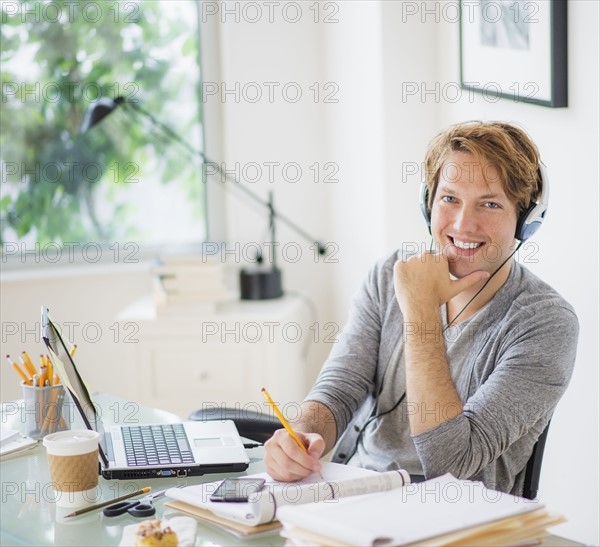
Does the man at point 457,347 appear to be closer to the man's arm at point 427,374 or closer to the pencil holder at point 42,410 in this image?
the man's arm at point 427,374

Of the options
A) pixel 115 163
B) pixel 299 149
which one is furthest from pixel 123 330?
pixel 299 149

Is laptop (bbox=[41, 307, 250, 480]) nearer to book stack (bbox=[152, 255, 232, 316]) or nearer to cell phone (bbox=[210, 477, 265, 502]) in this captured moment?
cell phone (bbox=[210, 477, 265, 502])

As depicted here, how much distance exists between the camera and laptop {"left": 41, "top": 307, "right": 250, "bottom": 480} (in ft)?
5.09

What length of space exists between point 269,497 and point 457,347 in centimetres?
62

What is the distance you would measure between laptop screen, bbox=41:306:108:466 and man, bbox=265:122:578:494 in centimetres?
30

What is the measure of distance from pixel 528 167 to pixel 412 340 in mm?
387

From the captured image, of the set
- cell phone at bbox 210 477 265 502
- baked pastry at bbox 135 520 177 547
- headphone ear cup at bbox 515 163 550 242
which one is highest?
headphone ear cup at bbox 515 163 550 242

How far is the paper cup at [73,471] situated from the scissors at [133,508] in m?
0.05

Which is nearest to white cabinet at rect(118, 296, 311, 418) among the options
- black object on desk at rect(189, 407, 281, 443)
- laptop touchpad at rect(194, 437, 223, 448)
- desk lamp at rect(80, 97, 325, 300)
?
desk lamp at rect(80, 97, 325, 300)

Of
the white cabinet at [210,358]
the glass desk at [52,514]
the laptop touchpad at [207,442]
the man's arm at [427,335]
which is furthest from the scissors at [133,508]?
the white cabinet at [210,358]

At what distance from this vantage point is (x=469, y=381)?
70.9 inches

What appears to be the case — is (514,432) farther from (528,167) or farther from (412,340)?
(528,167)

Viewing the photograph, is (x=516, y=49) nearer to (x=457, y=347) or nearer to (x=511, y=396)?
(x=457, y=347)

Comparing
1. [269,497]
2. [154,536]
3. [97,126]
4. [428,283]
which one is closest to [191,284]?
[97,126]
